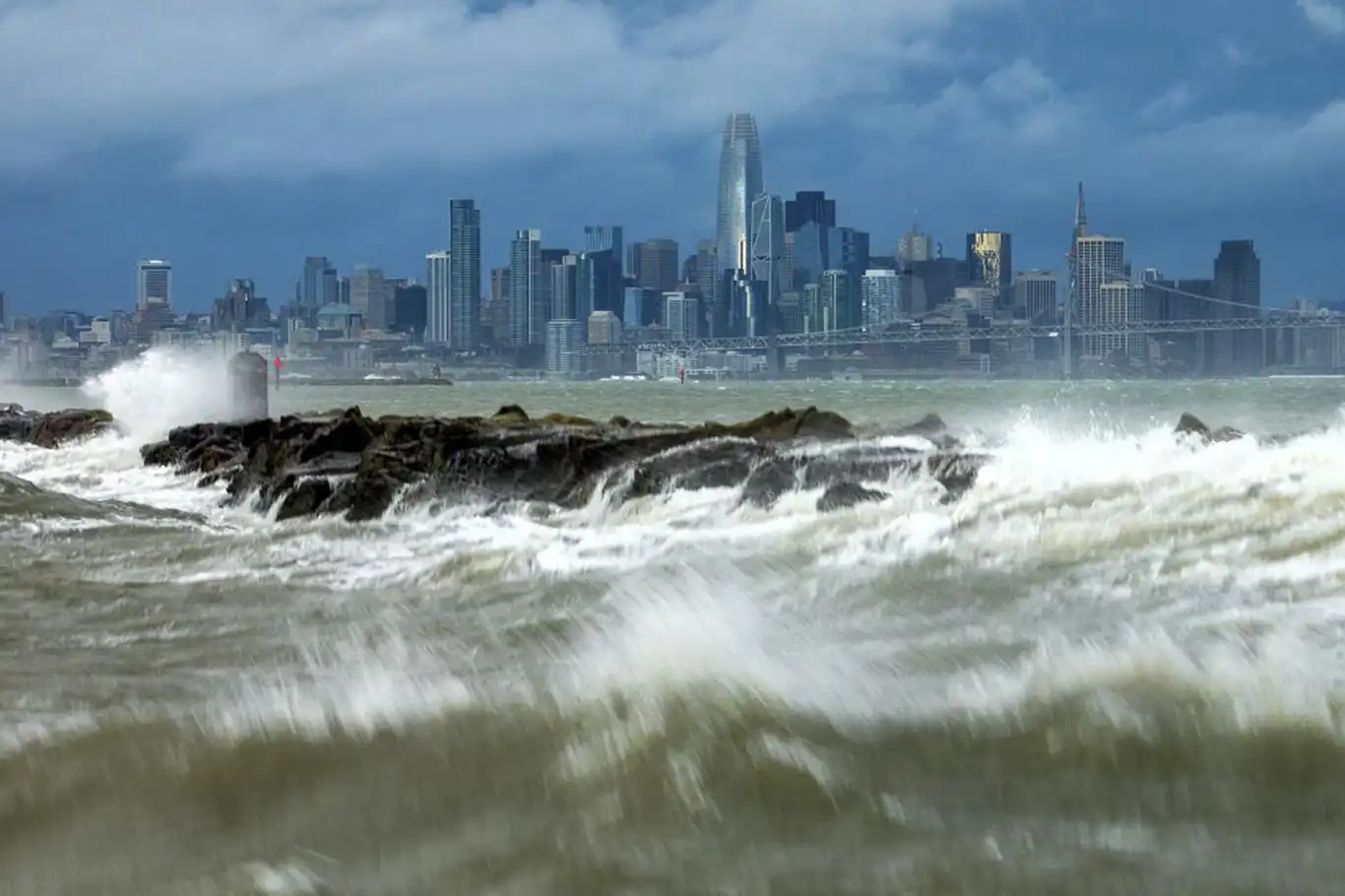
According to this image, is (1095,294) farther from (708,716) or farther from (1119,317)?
(708,716)

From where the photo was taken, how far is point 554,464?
583 inches

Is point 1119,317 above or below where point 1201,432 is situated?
above

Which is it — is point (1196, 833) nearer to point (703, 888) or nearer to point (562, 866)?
point (703, 888)

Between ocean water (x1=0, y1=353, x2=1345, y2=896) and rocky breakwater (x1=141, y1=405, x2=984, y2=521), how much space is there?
3.20 m

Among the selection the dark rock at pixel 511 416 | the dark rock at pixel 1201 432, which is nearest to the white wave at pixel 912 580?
the dark rock at pixel 1201 432

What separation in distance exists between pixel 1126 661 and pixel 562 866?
2.62 metres

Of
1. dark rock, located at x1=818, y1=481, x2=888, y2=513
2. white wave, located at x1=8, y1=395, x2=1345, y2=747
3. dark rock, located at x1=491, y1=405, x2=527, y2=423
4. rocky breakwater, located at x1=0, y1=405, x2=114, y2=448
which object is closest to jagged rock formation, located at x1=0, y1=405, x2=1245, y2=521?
dark rock, located at x1=818, y1=481, x2=888, y2=513

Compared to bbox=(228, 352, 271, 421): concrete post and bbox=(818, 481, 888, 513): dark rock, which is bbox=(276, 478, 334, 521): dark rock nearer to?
bbox=(818, 481, 888, 513): dark rock

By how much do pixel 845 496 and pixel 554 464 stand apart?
13.1ft

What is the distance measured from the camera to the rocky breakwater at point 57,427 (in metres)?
27.4

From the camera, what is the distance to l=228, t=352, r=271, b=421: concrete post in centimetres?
2975

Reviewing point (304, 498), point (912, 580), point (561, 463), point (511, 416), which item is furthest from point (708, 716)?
point (511, 416)

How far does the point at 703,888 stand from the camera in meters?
3.46

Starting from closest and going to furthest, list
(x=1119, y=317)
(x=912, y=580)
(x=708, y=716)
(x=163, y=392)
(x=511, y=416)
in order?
1. (x=708, y=716)
2. (x=912, y=580)
3. (x=511, y=416)
4. (x=163, y=392)
5. (x=1119, y=317)
